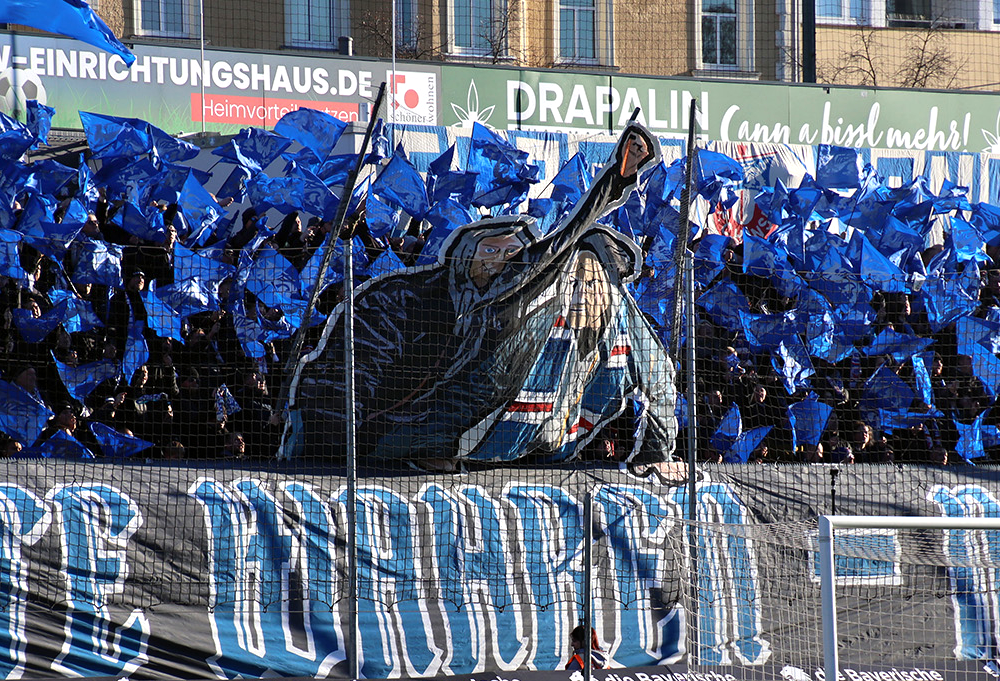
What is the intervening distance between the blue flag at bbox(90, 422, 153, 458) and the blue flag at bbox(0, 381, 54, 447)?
29 cm

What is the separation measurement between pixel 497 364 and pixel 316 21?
30.1ft

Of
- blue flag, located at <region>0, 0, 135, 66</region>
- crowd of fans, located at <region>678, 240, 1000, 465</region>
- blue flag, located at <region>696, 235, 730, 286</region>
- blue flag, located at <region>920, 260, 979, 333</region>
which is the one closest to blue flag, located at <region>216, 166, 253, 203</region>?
blue flag, located at <region>0, 0, 135, 66</region>

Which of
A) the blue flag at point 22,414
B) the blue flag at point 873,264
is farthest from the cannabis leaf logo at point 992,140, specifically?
the blue flag at point 22,414

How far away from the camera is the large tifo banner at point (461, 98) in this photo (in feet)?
34.8

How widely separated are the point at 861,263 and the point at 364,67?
17.0ft

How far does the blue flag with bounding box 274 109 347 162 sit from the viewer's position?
29.5ft

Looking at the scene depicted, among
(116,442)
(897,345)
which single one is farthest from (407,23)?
(116,442)

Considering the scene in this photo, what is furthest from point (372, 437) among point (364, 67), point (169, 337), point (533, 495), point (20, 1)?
point (364, 67)

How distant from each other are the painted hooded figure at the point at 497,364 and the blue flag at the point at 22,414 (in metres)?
1.45

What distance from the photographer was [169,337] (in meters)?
7.32

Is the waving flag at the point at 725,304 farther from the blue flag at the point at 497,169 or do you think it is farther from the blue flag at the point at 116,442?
the blue flag at the point at 116,442

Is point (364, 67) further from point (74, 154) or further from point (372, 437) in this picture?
point (372, 437)

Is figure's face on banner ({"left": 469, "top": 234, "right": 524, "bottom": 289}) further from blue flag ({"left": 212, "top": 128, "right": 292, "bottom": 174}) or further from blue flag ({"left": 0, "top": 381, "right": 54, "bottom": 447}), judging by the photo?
blue flag ({"left": 0, "top": 381, "right": 54, "bottom": 447})

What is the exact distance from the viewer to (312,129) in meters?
9.04
